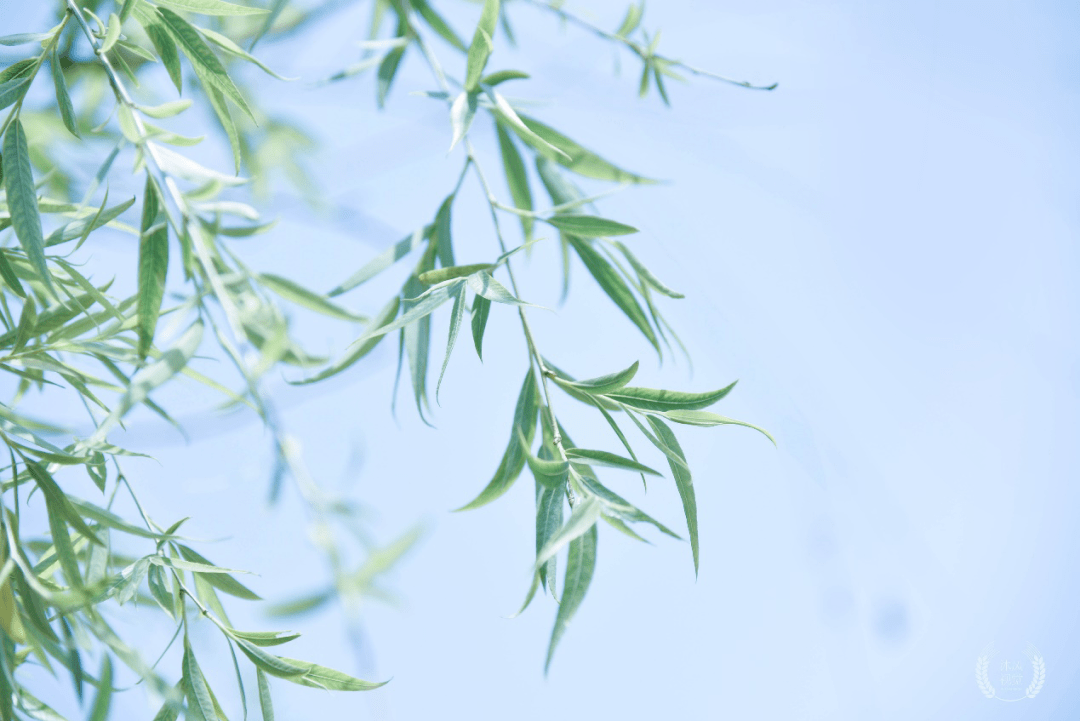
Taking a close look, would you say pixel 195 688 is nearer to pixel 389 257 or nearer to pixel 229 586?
pixel 229 586

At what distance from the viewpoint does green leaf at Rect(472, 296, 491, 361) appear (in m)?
0.34

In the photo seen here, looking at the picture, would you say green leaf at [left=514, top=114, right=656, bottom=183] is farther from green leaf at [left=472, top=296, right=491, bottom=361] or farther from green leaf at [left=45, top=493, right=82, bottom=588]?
green leaf at [left=45, top=493, right=82, bottom=588]

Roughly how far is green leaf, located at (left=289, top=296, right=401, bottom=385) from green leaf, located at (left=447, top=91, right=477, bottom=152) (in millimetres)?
114

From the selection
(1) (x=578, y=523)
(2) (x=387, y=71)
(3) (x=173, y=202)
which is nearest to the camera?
(1) (x=578, y=523)

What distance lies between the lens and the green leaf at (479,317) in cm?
34

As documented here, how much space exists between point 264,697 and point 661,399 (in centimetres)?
23

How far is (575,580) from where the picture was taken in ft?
0.91

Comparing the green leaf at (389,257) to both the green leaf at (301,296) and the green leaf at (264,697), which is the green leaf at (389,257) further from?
the green leaf at (264,697)

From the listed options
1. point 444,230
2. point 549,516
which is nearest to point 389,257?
point 444,230

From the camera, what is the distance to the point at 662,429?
12.3 inches

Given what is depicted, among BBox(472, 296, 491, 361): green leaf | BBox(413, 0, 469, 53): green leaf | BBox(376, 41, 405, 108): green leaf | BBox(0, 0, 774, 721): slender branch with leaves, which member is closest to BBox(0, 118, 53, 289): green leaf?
BBox(0, 0, 774, 721): slender branch with leaves

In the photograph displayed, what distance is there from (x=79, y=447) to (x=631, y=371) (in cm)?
25

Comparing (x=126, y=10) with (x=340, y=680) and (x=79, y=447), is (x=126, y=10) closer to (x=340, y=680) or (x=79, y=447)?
(x=79, y=447)

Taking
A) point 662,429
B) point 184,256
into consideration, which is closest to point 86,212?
point 184,256
